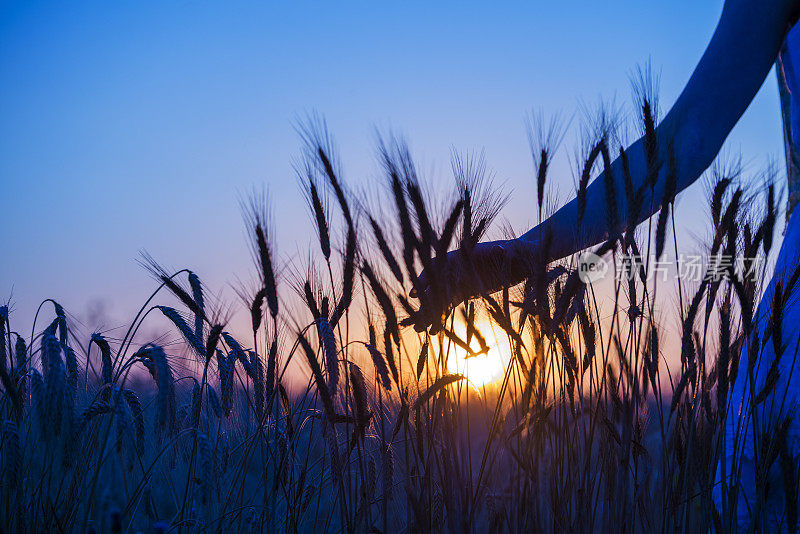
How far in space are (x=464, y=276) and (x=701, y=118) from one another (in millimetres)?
737

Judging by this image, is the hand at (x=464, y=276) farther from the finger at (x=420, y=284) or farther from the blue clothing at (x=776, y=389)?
the blue clothing at (x=776, y=389)

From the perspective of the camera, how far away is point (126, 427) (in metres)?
1.38

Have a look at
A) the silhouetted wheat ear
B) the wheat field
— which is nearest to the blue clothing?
the wheat field

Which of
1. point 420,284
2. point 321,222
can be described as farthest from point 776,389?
point 321,222

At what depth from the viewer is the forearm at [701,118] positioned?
62.8 inches

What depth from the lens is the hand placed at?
1421 mm

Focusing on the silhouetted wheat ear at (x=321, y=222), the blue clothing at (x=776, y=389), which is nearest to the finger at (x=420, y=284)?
the silhouetted wheat ear at (x=321, y=222)

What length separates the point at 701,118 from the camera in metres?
1.66

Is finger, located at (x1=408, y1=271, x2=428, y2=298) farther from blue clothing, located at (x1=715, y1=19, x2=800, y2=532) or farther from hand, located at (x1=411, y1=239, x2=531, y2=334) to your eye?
blue clothing, located at (x1=715, y1=19, x2=800, y2=532)

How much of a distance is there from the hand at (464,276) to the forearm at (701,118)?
0.07 m

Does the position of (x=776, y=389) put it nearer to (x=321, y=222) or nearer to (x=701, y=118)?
(x=701, y=118)

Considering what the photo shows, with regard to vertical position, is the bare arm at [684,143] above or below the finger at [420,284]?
above

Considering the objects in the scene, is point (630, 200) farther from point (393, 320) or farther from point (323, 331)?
point (323, 331)

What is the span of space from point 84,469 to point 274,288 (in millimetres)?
683
